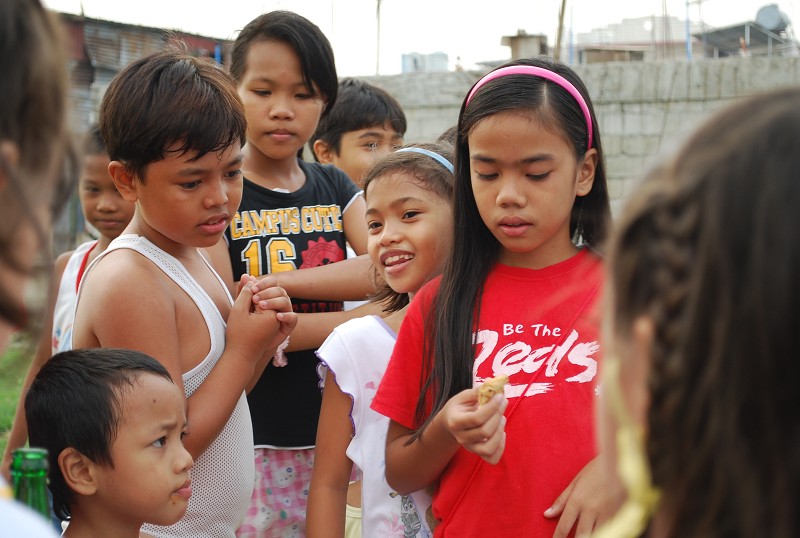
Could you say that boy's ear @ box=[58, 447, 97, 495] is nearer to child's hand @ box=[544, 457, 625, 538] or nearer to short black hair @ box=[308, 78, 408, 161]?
child's hand @ box=[544, 457, 625, 538]

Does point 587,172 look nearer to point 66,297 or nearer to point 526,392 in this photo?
point 526,392

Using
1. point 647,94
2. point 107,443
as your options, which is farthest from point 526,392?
point 647,94

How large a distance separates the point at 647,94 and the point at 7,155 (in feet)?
30.7

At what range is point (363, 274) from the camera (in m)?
3.24

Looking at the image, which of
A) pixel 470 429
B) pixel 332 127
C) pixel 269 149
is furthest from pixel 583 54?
pixel 470 429

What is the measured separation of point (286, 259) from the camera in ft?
10.8

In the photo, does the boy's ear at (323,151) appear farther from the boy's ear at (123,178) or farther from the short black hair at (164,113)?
the boy's ear at (123,178)

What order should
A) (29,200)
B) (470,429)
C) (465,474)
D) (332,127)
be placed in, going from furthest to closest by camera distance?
→ 1. (332,127)
2. (465,474)
3. (470,429)
4. (29,200)

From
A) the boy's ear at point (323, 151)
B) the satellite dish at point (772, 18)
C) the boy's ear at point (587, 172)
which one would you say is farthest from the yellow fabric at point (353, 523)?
the satellite dish at point (772, 18)

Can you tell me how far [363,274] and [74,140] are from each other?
6.91 ft

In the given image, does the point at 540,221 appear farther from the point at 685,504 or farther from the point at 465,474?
the point at 685,504

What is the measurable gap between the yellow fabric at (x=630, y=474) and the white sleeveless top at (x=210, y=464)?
1.78 meters

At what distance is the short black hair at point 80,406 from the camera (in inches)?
88.2

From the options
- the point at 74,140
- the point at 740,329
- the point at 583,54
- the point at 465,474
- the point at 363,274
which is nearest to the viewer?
the point at 740,329
